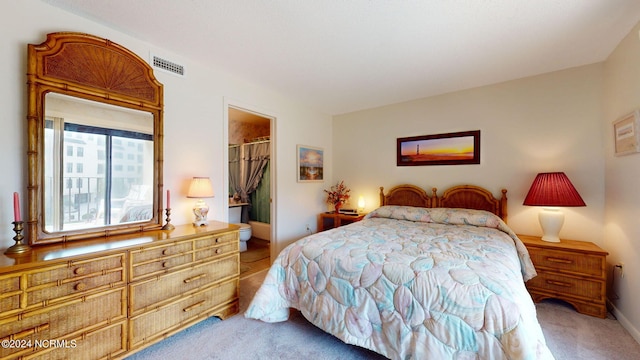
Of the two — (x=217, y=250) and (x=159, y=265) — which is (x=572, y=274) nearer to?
(x=217, y=250)

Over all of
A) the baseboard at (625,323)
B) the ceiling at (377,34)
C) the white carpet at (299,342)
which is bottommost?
the white carpet at (299,342)

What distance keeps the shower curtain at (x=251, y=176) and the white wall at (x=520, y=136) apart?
219 centimetres

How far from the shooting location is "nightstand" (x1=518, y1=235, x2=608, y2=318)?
2254 mm

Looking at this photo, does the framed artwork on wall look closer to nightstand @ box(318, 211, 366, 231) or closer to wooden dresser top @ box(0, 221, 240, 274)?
nightstand @ box(318, 211, 366, 231)

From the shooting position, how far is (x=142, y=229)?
2.13 metres

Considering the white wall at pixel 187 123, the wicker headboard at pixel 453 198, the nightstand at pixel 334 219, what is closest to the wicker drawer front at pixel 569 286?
the wicker headboard at pixel 453 198

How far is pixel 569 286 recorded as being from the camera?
7.77ft

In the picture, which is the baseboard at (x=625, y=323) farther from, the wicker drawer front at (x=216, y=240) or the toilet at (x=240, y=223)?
the toilet at (x=240, y=223)

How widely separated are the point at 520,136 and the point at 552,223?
109 centimetres

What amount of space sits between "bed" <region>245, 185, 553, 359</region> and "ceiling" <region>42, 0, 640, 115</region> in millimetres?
1781

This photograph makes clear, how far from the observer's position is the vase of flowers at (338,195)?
14.1ft

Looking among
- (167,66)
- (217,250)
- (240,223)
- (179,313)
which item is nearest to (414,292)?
(217,250)

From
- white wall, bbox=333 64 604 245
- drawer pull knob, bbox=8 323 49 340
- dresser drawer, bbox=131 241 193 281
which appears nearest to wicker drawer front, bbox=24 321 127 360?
drawer pull knob, bbox=8 323 49 340

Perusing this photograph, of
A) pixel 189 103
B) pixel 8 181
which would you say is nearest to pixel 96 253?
pixel 8 181
